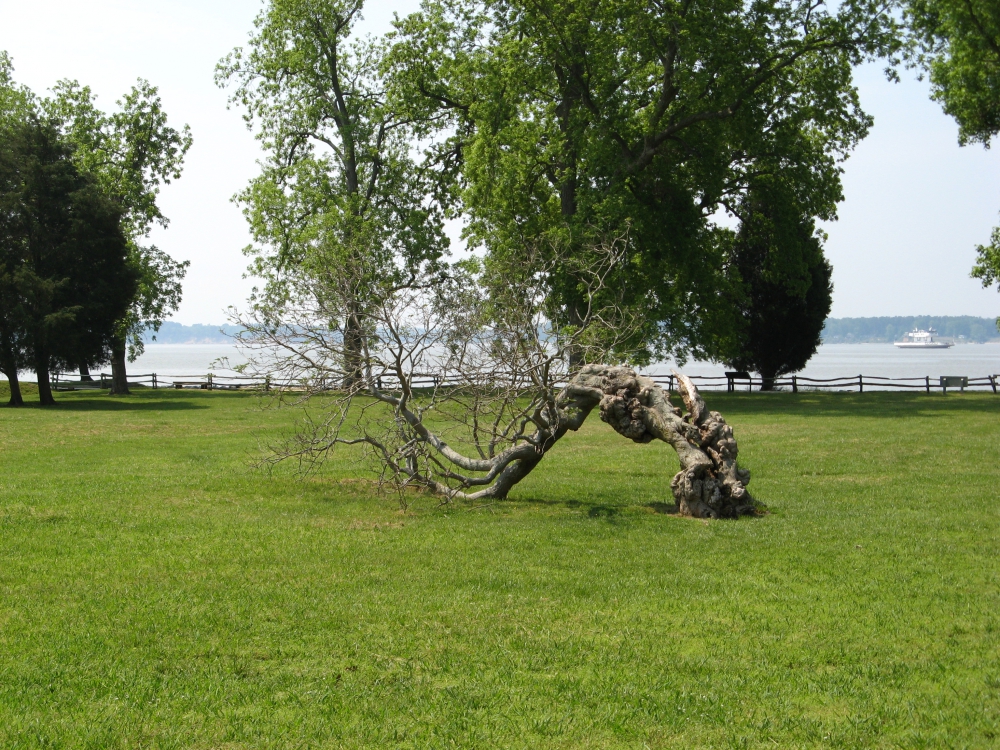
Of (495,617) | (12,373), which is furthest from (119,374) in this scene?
(495,617)

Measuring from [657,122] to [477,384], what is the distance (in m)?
22.5

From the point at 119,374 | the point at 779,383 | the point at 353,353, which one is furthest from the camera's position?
the point at 779,383

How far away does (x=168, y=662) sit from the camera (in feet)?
24.5

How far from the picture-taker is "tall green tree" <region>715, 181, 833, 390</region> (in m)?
39.3

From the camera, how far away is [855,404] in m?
36.2

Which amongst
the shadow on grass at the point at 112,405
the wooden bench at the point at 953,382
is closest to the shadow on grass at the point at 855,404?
the wooden bench at the point at 953,382

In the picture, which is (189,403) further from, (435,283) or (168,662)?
(168,662)

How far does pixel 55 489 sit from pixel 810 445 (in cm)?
1627

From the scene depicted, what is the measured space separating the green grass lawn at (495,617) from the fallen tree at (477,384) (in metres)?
0.75

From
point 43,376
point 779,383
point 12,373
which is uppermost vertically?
point 12,373

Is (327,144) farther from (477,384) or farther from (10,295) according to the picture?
(477,384)

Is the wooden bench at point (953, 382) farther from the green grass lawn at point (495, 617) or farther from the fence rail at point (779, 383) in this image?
the green grass lawn at point (495, 617)

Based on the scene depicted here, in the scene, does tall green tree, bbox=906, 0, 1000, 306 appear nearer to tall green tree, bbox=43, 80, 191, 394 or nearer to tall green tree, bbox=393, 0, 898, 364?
tall green tree, bbox=393, 0, 898, 364

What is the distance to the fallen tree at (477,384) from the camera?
46.6ft
